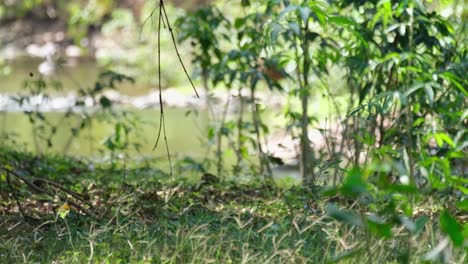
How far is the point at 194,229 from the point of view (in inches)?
116

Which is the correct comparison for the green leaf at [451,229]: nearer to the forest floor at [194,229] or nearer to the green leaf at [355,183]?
the forest floor at [194,229]

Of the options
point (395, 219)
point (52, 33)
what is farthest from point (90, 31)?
point (395, 219)

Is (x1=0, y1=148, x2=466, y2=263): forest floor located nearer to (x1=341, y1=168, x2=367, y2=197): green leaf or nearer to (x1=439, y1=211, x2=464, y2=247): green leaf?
(x1=439, y1=211, x2=464, y2=247): green leaf

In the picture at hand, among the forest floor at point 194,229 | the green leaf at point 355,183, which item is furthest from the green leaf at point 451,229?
the green leaf at point 355,183

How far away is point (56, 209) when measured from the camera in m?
3.75

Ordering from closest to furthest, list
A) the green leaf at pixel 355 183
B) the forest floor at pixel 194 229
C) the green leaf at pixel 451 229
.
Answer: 1. the green leaf at pixel 355 183
2. the green leaf at pixel 451 229
3. the forest floor at pixel 194 229

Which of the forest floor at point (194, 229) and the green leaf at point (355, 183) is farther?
the forest floor at point (194, 229)

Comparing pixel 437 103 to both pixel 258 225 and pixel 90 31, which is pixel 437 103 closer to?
pixel 258 225

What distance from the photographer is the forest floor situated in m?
2.74

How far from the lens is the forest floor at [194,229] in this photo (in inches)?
108

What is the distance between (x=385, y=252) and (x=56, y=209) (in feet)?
5.28

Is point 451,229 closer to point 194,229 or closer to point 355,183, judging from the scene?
point 355,183

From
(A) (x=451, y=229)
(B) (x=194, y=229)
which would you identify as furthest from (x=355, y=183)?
(B) (x=194, y=229)

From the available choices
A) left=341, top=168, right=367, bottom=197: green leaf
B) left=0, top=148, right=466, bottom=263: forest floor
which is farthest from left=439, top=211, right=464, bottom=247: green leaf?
left=341, top=168, right=367, bottom=197: green leaf
